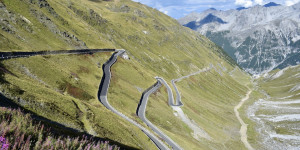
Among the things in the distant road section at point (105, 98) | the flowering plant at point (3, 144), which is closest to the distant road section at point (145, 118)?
the distant road section at point (105, 98)

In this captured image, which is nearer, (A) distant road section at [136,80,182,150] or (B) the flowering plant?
(B) the flowering plant

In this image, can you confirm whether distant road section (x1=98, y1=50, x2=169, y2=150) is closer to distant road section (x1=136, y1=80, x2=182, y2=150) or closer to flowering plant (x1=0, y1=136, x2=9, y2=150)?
distant road section (x1=136, y1=80, x2=182, y2=150)

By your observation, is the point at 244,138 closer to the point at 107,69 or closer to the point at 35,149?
the point at 107,69

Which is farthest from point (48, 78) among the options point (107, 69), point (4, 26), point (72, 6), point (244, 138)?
point (72, 6)

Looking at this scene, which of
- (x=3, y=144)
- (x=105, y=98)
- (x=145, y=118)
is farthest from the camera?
(x=145, y=118)

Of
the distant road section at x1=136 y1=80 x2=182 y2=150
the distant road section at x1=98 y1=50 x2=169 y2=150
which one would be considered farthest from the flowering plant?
the distant road section at x1=136 y1=80 x2=182 y2=150

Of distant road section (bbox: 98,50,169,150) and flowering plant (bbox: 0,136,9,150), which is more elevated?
flowering plant (bbox: 0,136,9,150)

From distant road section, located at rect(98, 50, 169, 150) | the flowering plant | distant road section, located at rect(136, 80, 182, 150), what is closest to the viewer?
the flowering plant

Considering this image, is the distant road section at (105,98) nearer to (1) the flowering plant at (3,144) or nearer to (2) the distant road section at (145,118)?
(2) the distant road section at (145,118)

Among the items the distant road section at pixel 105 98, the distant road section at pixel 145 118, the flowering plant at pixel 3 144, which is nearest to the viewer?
the flowering plant at pixel 3 144

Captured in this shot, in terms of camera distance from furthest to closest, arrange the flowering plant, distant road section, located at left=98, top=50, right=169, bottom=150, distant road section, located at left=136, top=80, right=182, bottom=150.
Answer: distant road section, located at left=136, top=80, right=182, bottom=150 < distant road section, located at left=98, top=50, right=169, bottom=150 < the flowering plant

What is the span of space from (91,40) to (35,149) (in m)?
129

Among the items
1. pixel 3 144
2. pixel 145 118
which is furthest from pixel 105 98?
pixel 3 144

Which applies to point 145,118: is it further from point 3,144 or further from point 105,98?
point 3,144
